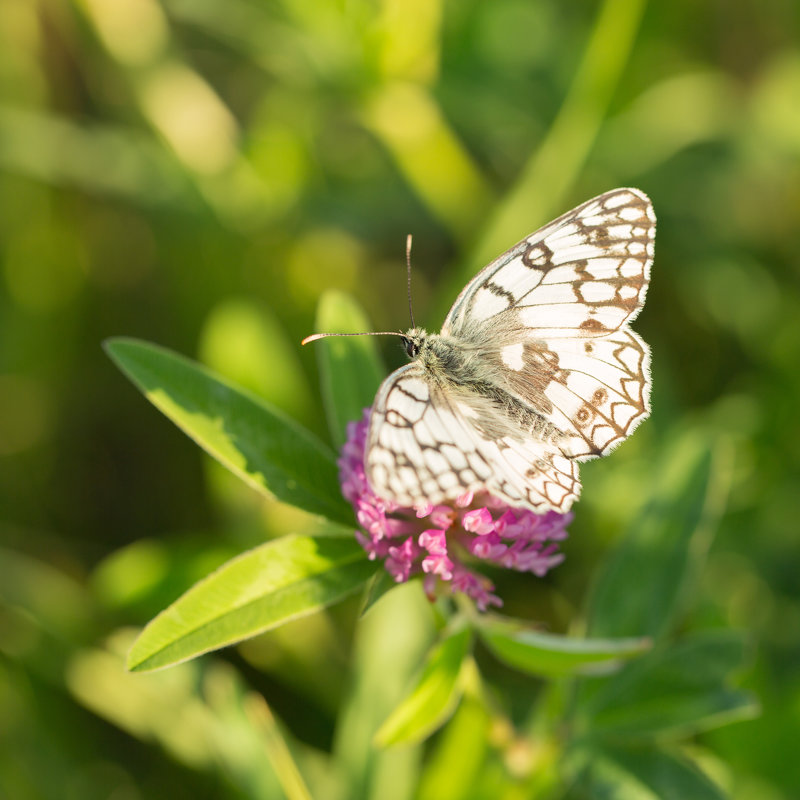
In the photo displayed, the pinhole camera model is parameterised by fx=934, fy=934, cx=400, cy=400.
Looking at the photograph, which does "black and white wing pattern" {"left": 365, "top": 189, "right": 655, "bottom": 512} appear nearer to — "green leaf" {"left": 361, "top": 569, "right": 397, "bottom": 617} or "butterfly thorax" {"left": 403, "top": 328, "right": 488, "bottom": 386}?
"butterfly thorax" {"left": 403, "top": 328, "right": 488, "bottom": 386}

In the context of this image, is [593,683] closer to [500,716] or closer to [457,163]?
[500,716]

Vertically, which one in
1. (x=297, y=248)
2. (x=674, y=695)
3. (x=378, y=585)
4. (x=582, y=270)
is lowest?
(x=674, y=695)

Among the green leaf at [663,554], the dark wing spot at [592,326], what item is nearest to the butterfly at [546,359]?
the dark wing spot at [592,326]

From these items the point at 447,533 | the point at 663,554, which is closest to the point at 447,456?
the point at 447,533

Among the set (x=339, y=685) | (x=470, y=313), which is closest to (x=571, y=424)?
(x=470, y=313)

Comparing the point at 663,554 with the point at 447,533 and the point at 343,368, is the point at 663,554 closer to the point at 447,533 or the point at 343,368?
the point at 447,533

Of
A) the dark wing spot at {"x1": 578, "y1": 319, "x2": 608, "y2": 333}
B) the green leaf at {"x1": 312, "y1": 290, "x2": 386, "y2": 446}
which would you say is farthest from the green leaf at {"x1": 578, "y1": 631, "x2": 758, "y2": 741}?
the green leaf at {"x1": 312, "y1": 290, "x2": 386, "y2": 446}
